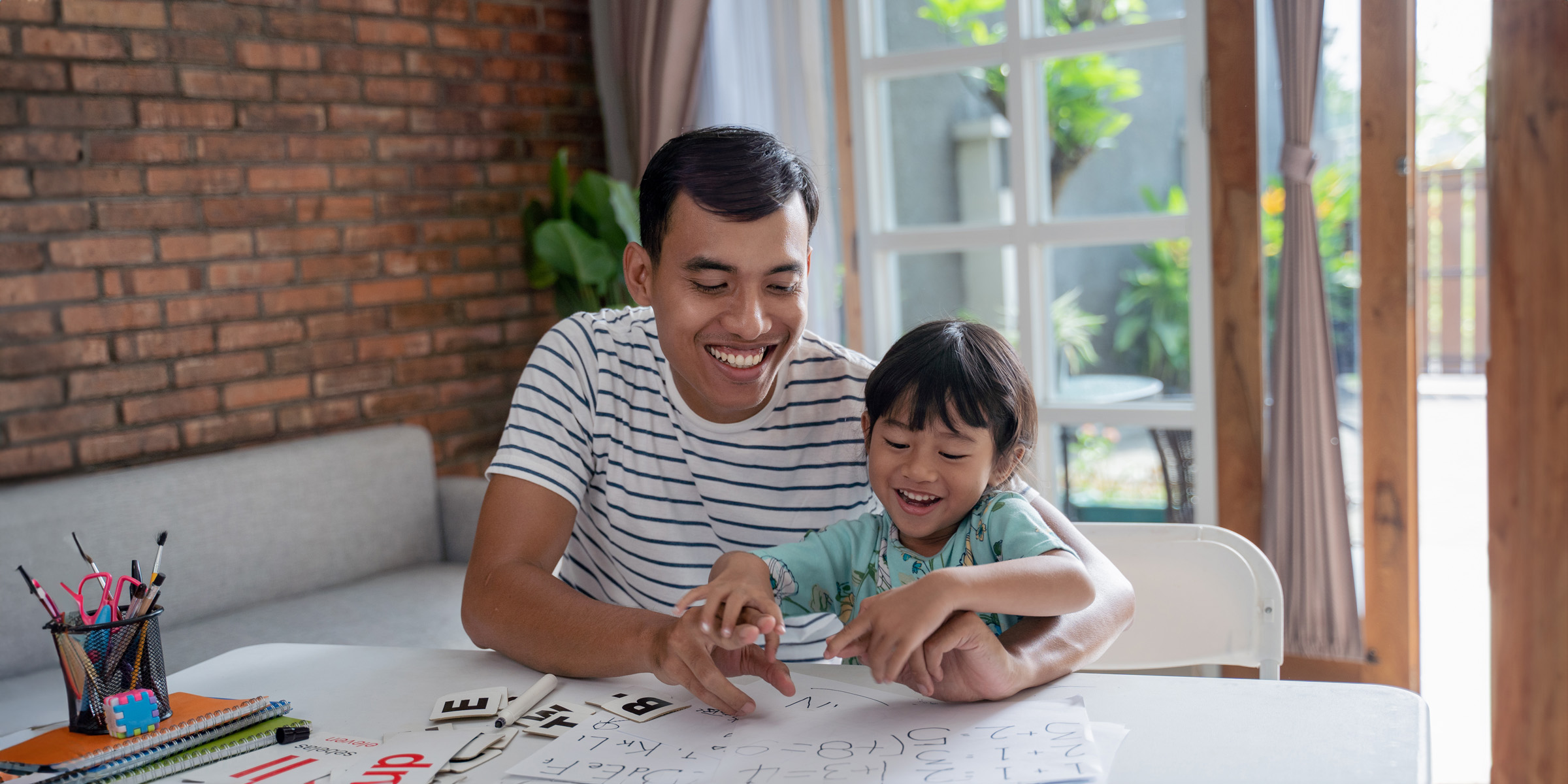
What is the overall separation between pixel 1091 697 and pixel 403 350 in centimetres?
262

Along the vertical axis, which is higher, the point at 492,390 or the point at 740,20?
the point at 740,20

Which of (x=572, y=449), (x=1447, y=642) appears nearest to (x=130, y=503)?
(x=572, y=449)

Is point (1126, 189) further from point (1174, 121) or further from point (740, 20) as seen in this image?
point (740, 20)

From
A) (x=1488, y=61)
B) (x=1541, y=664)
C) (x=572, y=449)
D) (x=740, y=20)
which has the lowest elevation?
(x=1541, y=664)

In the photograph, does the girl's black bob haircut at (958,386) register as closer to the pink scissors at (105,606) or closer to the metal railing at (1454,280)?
the pink scissors at (105,606)

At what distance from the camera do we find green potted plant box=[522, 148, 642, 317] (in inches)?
124

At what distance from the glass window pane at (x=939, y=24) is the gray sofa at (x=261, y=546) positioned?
67.3 inches

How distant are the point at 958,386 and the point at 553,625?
1.72 ft

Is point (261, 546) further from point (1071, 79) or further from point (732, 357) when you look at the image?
point (1071, 79)

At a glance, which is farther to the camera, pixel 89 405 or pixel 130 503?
pixel 89 405

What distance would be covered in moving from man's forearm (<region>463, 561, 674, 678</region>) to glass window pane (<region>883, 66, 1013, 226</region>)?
6.49 feet

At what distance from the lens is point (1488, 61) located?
219cm

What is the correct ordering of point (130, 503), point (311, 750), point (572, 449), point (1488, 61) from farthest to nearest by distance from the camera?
point (130, 503)
point (1488, 61)
point (572, 449)
point (311, 750)

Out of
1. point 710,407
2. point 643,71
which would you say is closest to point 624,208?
point 643,71
